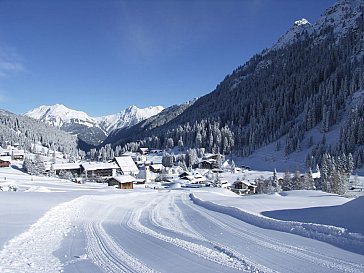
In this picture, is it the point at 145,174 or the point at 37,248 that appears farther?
the point at 145,174

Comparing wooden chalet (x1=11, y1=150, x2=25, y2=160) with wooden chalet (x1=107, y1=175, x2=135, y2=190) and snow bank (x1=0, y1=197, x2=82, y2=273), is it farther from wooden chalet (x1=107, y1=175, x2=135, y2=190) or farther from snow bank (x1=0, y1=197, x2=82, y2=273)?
snow bank (x1=0, y1=197, x2=82, y2=273)

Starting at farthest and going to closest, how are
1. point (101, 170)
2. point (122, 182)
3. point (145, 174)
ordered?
point (101, 170) → point (145, 174) → point (122, 182)

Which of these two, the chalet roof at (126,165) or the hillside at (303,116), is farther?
the hillside at (303,116)

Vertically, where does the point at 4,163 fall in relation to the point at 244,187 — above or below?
above

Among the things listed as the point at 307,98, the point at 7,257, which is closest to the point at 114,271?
the point at 7,257

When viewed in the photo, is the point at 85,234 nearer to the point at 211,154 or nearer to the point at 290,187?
the point at 290,187

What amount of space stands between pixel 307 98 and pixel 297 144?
1986 inches

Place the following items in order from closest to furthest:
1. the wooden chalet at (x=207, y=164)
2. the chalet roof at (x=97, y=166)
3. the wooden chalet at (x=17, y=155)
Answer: the chalet roof at (x=97, y=166)
the wooden chalet at (x=207, y=164)
the wooden chalet at (x=17, y=155)

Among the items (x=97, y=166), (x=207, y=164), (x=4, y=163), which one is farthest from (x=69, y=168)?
(x=207, y=164)

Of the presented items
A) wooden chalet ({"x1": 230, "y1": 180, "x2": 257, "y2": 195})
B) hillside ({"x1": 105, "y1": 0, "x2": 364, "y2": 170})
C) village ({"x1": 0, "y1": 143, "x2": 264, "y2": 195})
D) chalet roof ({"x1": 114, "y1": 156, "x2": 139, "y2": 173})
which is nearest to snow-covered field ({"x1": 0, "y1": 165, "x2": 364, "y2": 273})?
village ({"x1": 0, "y1": 143, "x2": 264, "y2": 195})

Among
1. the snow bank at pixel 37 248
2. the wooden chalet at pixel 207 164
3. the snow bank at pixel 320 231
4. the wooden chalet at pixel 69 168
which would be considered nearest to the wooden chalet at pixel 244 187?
the wooden chalet at pixel 207 164

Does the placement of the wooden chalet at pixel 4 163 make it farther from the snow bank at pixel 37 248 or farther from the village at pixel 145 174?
the snow bank at pixel 37 248

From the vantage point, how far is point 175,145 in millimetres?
180500

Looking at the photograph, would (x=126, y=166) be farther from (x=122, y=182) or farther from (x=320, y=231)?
(x=320, y=231)
